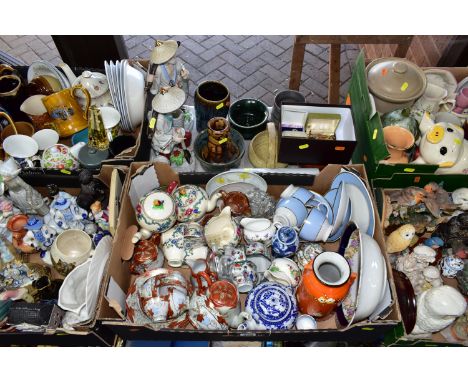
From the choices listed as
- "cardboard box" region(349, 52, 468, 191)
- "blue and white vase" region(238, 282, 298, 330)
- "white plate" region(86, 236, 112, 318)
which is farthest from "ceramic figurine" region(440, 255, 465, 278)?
"white plate" region(86, 236, 112, 318)

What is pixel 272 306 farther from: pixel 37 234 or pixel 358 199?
pixel 37 234

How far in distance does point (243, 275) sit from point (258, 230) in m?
0.19

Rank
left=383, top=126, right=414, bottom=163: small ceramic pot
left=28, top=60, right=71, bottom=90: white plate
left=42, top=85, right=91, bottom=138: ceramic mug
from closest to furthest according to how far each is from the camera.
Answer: left=383, top=126, right=414, bottom=163: small ceramic pot
left=42, top=85, right=91, bottom=138: ceramic mug
left=28, top=60, right=71, bottom=90: white plate

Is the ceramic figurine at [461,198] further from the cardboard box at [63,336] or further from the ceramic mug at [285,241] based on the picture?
the cardboard box at [63,336]

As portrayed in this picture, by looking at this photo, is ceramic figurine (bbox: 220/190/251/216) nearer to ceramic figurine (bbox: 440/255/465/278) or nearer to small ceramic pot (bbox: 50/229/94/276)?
small ceramic pot (bbox: 50/229/94/276)

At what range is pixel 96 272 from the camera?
56.4 inches

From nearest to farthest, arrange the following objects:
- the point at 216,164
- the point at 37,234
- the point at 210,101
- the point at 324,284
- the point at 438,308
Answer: the point at 324,284 < the point at 438,308 < the point at 37,234 < the point at 216,164 < the point at 210,101

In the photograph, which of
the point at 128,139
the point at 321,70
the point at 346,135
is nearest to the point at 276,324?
the point at 346,135

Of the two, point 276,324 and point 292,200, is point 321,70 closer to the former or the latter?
point 292,200

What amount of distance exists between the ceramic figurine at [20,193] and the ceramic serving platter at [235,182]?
0.72m

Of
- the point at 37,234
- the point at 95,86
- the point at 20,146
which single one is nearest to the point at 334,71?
the point at 95,86

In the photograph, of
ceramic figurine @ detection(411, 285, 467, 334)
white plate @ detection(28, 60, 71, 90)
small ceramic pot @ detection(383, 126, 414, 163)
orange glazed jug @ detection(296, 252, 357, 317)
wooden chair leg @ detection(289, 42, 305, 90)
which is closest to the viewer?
orange glazed jug @ detection(296, 252, 357, 317)

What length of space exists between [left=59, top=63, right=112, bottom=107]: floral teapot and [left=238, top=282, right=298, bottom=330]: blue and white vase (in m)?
1.20

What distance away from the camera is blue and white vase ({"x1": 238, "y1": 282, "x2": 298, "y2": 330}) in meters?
1.37
